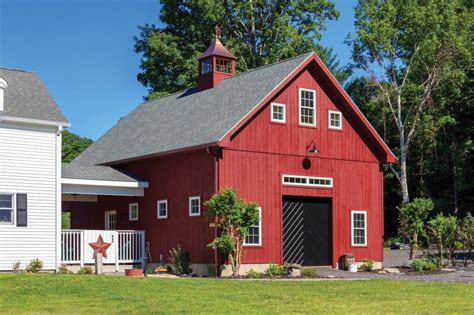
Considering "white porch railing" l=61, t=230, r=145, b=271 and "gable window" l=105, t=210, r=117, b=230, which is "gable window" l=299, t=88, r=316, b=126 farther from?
"gable window" l=105, t=210, r=117, b=230

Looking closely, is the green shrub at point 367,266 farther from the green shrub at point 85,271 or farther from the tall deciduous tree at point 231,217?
the green shrub at point 85,271

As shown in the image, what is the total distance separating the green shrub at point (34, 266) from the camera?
77.6 ft

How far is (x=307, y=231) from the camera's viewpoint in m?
26.9

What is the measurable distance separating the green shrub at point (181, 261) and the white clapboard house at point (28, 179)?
151 inches

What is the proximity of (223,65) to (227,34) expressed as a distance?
16687mm

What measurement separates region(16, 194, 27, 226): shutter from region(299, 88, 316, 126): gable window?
→ 9.80 metres

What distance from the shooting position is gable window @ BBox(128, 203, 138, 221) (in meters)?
29.1

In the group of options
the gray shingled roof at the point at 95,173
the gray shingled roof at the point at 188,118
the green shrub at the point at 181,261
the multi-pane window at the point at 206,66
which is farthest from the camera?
the multi-pane window at the point at 206,66

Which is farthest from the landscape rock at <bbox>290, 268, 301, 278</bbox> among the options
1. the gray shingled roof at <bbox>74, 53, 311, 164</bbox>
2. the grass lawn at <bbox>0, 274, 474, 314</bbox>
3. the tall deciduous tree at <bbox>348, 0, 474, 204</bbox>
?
the tall deciduous tree at <bbox>348, 0, 474, 204</bbox>

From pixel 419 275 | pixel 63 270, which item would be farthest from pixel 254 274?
pixel 63 270

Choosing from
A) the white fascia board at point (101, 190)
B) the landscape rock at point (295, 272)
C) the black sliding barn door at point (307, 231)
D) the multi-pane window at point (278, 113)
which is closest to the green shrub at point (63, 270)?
the white fascia board at point (101, 190)

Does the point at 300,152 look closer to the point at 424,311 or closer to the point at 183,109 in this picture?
the point at 183,109

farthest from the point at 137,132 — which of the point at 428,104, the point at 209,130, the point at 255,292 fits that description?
the point at 428,104

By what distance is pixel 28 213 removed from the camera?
24328mm
